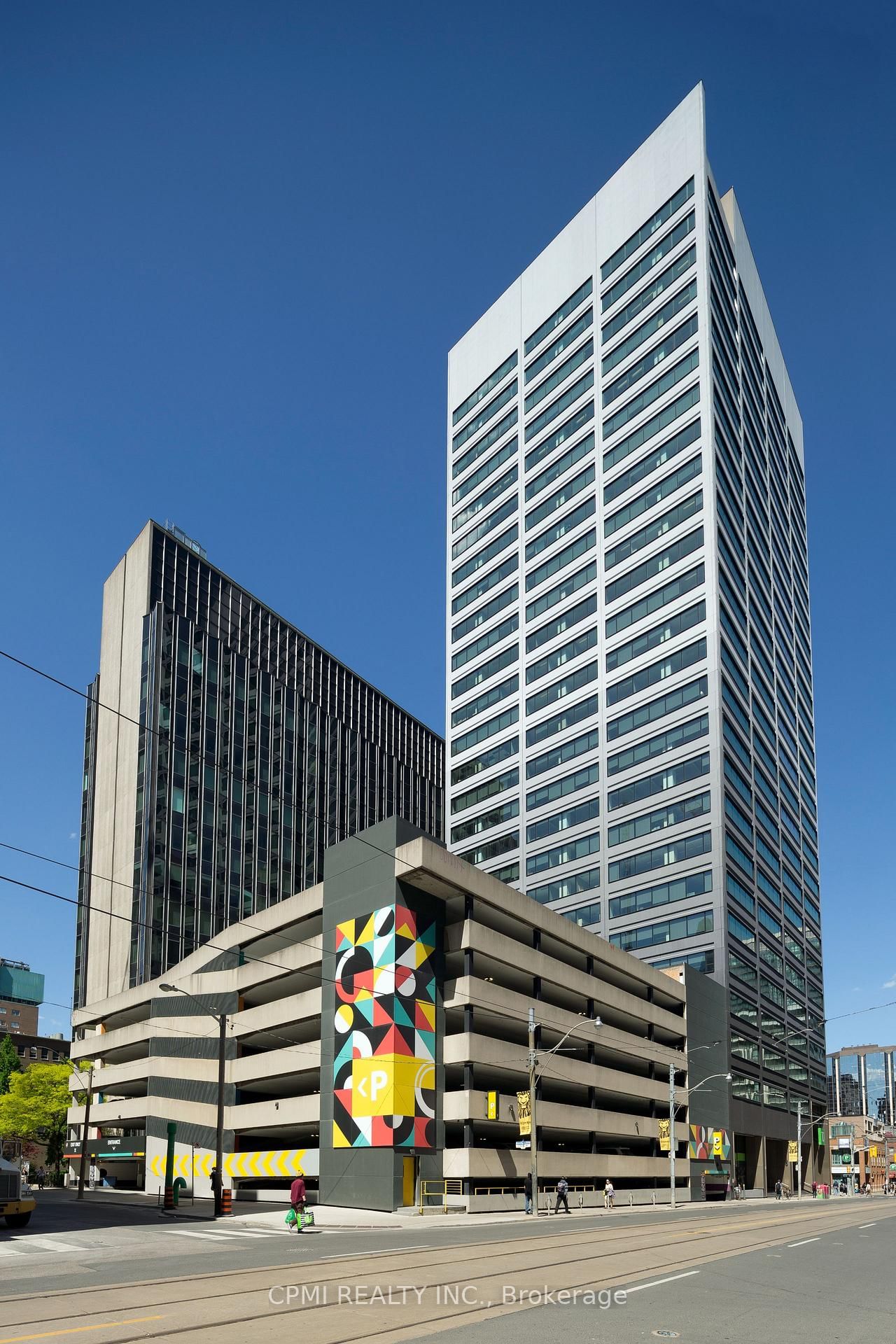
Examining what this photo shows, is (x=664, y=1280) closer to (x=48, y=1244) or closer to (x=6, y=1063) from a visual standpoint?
(x=48, y=1244)

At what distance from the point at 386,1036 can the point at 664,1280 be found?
119 ft

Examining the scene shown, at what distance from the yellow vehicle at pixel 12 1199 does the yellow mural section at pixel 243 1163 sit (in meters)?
24.2

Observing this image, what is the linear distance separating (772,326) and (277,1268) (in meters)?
137

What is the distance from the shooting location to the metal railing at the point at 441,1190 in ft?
185

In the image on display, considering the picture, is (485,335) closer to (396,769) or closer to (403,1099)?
(396,769)

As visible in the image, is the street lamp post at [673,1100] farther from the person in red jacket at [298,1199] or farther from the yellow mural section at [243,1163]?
the person in red jacket at [298,1199]

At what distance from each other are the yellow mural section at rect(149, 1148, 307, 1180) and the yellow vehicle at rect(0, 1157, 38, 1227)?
24161 mm

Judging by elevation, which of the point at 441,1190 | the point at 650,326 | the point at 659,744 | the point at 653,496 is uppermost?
the point at 650,326

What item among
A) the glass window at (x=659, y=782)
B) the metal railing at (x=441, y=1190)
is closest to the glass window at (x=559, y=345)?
the glass window at (x=659, y=782)

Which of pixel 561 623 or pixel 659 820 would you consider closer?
pixel 659 820

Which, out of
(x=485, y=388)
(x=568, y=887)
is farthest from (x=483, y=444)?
(x=568, y=887)

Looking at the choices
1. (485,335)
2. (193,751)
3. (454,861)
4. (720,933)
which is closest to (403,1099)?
(454,861)

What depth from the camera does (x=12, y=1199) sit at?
35500mm

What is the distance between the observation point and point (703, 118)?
112 meters
